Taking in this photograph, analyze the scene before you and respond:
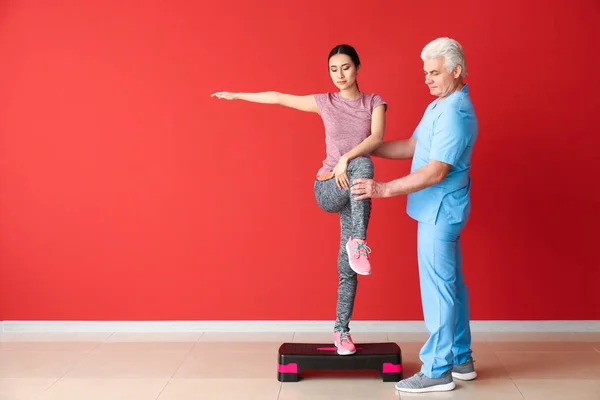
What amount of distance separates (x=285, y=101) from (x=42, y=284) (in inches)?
76.5

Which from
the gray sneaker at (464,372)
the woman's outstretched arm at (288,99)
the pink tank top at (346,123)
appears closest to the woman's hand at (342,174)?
the pink tank top at (346,123)

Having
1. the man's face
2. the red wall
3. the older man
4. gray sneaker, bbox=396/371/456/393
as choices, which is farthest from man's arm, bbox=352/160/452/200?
the red wall

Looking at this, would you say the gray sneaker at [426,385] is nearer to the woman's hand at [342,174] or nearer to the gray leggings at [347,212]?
the gray leggings at [347,212]

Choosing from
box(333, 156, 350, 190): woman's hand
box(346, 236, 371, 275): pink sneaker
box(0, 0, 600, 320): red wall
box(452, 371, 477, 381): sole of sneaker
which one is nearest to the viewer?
box(346, 236, 371, 275): pink sneaker

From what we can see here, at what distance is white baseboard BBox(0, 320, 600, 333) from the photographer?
4180mm

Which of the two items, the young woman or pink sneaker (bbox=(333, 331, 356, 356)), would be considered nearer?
the young woman

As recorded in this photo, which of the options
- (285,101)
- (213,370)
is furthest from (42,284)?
(285,101)

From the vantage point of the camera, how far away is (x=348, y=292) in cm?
336

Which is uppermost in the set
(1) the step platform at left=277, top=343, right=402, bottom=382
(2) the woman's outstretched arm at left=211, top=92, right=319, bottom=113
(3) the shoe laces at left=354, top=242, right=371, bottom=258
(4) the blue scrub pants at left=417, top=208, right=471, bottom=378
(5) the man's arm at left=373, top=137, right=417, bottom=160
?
(2) the woman's outstretched arm at left=211, top=92, right=319, bottom=113

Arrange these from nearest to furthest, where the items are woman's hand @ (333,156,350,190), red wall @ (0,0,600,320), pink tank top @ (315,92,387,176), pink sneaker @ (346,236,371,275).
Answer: pink sneaker @ (346,236,371,275) → woman's hand @ (333,156,350,190) → pink tank top @ (315,92,387,176) → red wall @ (0,0,600,320)

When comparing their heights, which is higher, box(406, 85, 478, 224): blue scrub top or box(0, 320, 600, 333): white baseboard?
box(406, 85, 478, 224): blue scrub top

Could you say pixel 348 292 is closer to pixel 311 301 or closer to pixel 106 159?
pixel 311 301

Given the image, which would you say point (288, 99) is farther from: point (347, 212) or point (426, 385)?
point (426, 385)

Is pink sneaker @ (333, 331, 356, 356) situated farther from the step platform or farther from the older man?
the older man
